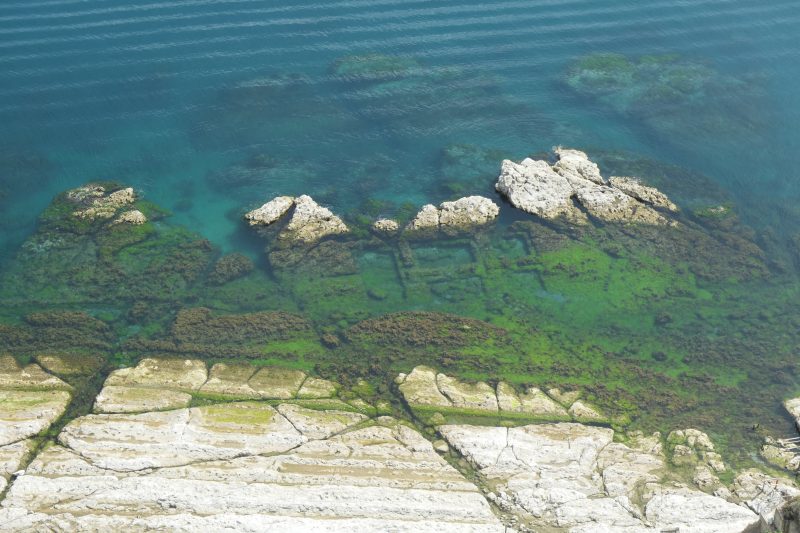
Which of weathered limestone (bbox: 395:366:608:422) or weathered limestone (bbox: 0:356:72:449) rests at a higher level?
weathered limestone (bbox: 0:356:72:449)

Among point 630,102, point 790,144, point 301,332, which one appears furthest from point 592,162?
point 301,332

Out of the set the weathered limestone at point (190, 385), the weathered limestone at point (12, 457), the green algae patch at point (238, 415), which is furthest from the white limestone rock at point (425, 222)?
the weathered limestone at point (12, 457)

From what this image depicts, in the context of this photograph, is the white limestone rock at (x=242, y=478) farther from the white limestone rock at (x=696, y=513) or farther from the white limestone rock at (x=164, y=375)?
the white limestone rock at (x=696, y=513)

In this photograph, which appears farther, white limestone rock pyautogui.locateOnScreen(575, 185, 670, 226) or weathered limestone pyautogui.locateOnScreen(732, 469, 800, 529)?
white limestone rock pyautogui.locateOnScreen(575, 185, 670, 226)

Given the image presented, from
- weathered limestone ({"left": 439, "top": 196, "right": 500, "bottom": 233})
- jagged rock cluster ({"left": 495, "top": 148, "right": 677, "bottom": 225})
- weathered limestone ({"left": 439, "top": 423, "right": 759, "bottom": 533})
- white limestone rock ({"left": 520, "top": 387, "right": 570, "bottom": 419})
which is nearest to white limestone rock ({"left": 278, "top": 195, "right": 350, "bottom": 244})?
weathered limestone ({"left": 439, "top": 196, "right": 500, "bottom": 233})

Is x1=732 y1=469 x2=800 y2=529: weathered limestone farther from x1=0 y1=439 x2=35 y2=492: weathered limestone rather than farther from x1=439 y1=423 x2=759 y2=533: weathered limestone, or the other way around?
x1=0 y1=439 x2=35 y2=492: weathered limestone

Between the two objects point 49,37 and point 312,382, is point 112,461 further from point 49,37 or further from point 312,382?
point 49,37

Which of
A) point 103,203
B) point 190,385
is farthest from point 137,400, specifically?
point 103,203
